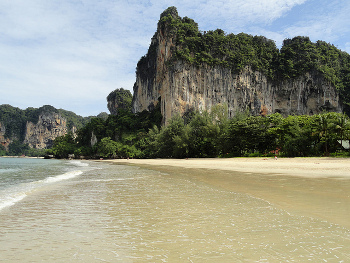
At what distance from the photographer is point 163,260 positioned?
125 inches

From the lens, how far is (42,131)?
538 ft

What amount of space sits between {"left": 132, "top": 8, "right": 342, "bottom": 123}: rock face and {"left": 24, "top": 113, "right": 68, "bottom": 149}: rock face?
4323 inches

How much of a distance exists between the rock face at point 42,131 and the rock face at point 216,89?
10981cm

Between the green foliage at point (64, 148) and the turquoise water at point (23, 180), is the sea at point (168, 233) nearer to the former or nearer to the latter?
the turquoise water at point (23, 180)

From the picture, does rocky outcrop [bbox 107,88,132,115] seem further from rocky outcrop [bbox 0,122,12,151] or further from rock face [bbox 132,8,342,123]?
rocky outcrop [bbox 0,122,12,151]

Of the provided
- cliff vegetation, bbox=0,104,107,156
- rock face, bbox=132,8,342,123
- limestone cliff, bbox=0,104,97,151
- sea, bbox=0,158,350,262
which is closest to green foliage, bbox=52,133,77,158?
rock face, bbox=132,8,342,123

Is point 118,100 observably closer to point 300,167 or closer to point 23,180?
point 23,180

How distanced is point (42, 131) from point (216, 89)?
143281 millimetres

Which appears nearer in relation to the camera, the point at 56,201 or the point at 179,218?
the point at 179,218

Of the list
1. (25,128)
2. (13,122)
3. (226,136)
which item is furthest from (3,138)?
(226,136)

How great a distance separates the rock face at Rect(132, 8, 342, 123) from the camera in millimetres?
64000

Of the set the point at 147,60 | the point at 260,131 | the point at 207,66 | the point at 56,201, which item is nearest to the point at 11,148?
the point at 147,60

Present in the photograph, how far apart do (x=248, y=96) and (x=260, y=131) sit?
124ft

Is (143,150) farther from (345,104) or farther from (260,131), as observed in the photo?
(345,104)
